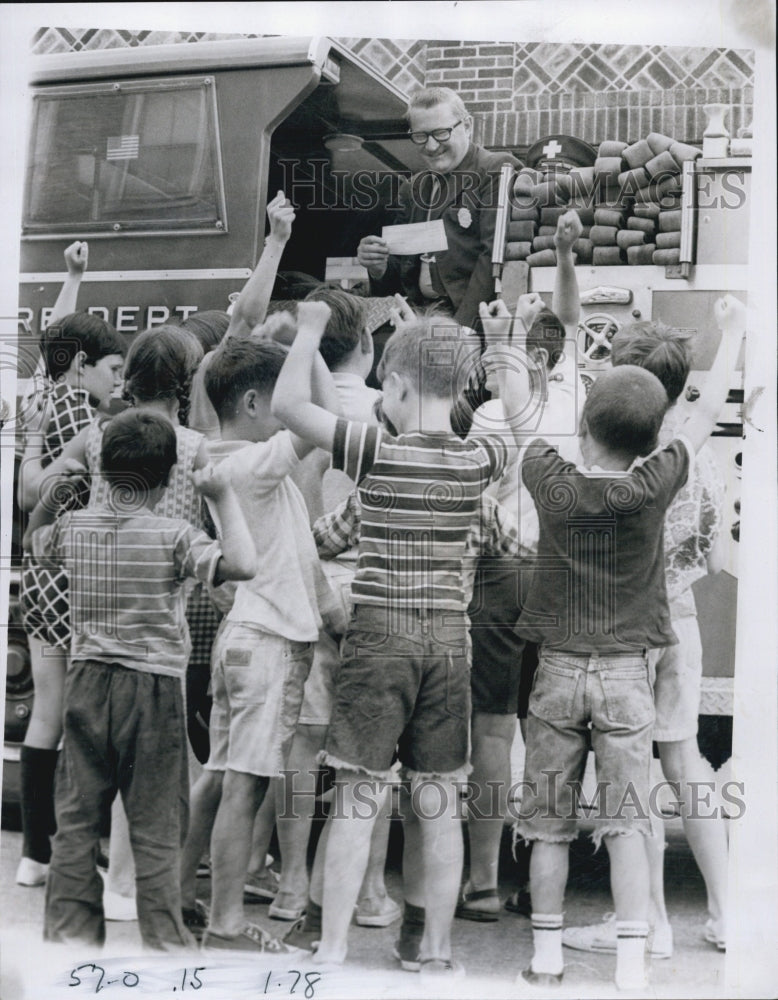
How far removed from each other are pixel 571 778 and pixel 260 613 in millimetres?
1120

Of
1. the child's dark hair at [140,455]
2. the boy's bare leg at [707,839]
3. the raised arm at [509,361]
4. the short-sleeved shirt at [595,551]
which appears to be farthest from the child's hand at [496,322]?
the boy's bare leg at [707,839]

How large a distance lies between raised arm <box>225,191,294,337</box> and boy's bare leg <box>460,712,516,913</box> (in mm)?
1475

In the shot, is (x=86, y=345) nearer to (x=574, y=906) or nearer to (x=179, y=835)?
(x=179, y=835)

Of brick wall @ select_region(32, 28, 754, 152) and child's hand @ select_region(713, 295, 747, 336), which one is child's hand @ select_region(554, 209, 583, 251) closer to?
brick wall @ select_region(32, 28, 754, 152)

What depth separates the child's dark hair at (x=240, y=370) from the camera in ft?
10.4

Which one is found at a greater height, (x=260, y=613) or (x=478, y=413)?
(x=478, y=413)

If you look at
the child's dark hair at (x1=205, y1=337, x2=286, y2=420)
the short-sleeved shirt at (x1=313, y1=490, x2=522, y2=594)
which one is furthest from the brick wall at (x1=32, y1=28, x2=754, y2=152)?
the short-sleeved shirt at (x1=313, y1=490, x2=522, y2=594)

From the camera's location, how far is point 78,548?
3189 millimetres

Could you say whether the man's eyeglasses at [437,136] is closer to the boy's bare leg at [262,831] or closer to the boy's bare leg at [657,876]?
the boy's bare leg at [262,831]

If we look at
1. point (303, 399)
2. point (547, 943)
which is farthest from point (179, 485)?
point (547, 943)

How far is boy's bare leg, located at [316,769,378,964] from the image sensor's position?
3037 millimetres

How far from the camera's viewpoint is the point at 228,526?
3.14 m

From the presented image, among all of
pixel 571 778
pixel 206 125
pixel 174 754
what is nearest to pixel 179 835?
pixel 174 754

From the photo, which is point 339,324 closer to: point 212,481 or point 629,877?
point 212,481
